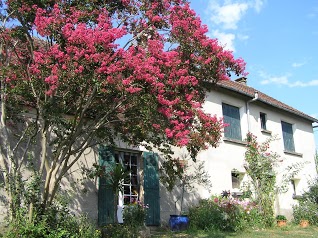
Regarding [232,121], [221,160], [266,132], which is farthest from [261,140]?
[221,160]

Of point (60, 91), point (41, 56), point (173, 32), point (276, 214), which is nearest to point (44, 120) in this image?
point (60, 91)

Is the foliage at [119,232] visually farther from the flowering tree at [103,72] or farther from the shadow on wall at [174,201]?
the shadow on wall at [174,201]

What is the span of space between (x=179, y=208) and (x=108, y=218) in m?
2.95

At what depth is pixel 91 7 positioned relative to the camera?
7.08 metres

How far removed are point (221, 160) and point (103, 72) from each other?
366 inches

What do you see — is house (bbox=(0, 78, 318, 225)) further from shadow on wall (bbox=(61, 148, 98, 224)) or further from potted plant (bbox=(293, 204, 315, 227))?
potted plant (bbox=(293, 204, 315, 227))

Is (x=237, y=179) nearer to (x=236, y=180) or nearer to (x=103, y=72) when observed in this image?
(x=236, y=180)

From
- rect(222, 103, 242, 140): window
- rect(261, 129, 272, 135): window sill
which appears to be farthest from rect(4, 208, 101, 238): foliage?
rect(261, 129, 272, 135): window sill

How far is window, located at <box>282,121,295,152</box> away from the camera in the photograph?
1903 cm

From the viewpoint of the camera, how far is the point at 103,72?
629 centimetres

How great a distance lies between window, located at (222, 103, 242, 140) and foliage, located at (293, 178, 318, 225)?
429 cm

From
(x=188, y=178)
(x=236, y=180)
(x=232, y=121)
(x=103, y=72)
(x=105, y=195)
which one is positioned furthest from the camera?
(x=232, y=121)

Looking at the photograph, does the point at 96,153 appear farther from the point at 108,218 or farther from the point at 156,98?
the point at 156,98

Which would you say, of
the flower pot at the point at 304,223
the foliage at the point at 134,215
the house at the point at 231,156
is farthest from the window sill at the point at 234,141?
the foliage at the point at 134,215
